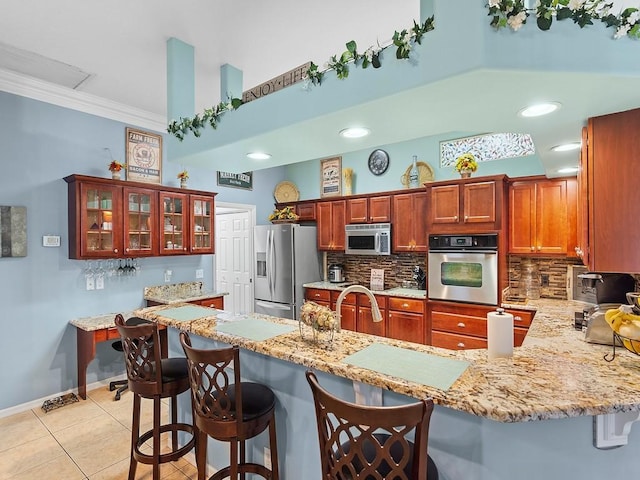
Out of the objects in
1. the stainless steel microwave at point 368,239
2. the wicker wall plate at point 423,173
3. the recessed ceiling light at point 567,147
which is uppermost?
the wicker wall plate at point 423,173

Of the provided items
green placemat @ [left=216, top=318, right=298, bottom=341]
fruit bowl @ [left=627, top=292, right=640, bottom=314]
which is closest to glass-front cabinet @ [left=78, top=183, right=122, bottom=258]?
green placemat @ [left=216, top=318, right=298, bottom=341]

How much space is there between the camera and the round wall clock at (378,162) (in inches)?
189

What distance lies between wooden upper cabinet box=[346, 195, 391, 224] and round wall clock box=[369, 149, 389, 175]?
1.66 ft

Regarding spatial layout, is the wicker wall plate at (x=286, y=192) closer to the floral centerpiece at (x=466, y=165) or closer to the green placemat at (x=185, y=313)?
the floral centerpiece at (x=466, y=165)

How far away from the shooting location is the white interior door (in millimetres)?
5445

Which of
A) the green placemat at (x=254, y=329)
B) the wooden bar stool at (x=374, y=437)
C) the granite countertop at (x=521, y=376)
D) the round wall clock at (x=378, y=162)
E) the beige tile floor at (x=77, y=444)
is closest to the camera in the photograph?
the wooden bar stool at (x=374, y=437)

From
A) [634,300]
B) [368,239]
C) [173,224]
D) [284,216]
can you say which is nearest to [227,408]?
[634,300]

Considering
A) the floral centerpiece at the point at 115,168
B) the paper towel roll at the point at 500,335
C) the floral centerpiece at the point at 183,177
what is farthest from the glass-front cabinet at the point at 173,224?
the paper towel roll at the point at 500,335

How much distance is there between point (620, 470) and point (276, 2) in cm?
283

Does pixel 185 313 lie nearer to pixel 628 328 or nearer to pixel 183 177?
pixel 183 177

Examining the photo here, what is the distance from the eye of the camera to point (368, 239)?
4.61 m

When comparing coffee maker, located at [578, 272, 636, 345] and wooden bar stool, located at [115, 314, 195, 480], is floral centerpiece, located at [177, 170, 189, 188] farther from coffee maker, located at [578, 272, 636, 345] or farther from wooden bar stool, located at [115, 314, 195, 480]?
coffee maker, located at [578, 272, 636, 345]

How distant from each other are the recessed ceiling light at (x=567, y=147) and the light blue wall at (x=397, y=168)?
1.72 metres

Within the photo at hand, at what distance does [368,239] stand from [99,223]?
3186 mm
